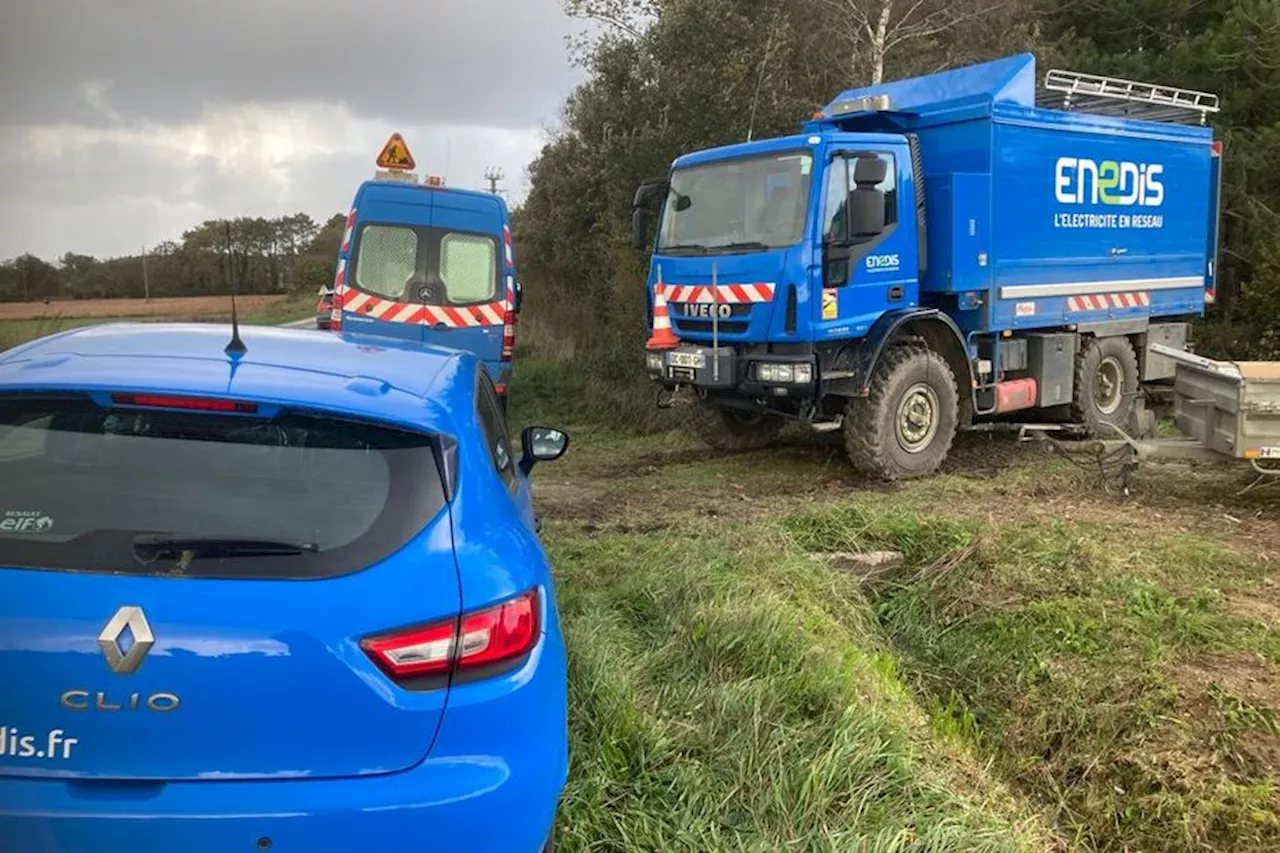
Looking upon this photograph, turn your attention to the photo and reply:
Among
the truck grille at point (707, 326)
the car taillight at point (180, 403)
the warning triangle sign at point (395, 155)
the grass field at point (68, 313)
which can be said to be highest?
the warning triangle sign at point (395, 155)

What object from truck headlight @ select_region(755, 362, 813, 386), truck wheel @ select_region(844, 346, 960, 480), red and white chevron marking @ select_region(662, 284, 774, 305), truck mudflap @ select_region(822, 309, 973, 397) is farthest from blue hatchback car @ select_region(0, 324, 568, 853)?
truck wheel @ select_region(844, 346, 960, 480)

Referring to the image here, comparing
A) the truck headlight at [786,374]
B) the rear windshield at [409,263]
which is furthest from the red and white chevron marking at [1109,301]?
the rear windshield at [409,263]

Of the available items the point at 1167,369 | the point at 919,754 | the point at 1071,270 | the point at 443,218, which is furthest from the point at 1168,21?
the point at 919,754

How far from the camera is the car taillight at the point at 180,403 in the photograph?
2328 millimetres

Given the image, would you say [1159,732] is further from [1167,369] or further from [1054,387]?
[1167,369]

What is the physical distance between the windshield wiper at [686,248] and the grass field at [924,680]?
8.84 ft

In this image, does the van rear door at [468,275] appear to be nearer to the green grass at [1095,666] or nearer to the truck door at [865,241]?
the truck door at [865,241]

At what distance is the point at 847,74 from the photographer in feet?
52.4

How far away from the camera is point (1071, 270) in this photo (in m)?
9.97

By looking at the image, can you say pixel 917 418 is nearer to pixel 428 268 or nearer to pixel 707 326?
pixel 707 326

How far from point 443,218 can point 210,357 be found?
28.1ft

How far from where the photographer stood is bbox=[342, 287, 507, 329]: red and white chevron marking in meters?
10.8

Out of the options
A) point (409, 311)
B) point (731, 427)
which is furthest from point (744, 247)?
point (409, 311)

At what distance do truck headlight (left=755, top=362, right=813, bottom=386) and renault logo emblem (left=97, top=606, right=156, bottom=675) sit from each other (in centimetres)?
656
